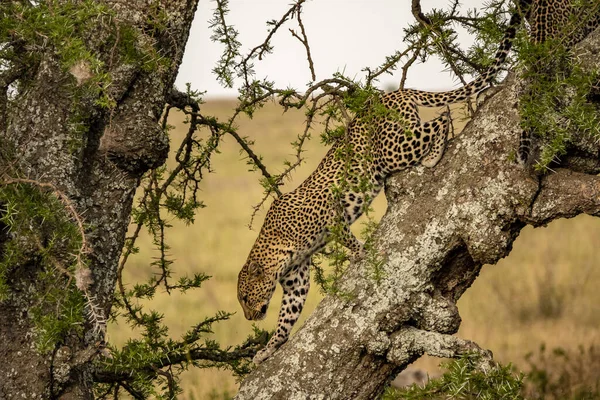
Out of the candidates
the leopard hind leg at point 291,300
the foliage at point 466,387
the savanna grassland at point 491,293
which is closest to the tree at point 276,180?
the foliage at point 466,387

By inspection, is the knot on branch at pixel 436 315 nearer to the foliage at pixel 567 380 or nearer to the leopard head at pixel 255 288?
the foliage at pixel 567 380

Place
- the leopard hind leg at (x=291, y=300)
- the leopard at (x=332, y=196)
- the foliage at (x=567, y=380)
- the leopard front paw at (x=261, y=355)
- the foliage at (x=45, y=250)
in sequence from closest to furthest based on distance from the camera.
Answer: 1. the foliage at (x=45, y=250)
2. the leopard at (x=332, y=196)
3. the foliage at (x=567, y=380)
4. the leopard front paw at (x=261, y=355)
5. the leopard hind leg at (x=291, y=300)

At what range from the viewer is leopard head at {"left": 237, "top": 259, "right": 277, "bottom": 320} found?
6.40m

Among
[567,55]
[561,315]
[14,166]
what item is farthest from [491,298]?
[14,166]

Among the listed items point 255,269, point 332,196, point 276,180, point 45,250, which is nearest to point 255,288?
point 255,269

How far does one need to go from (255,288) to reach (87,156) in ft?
7.96

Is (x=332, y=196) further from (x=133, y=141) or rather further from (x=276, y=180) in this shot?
(x=133, y=141)

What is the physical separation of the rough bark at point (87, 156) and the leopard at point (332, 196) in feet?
3.66

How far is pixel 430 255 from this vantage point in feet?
14.3

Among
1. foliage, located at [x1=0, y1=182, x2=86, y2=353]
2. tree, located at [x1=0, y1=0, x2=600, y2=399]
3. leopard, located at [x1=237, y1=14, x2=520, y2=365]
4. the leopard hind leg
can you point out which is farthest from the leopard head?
foliage, located at [x1=0, y1=182, x2=86, y2=353]

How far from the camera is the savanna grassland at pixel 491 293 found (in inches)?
353

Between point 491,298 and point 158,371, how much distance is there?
7570 millimetres

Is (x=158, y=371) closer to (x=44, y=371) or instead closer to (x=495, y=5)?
(x=44, y=371)

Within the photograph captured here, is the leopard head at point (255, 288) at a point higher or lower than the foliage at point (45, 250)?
higher
